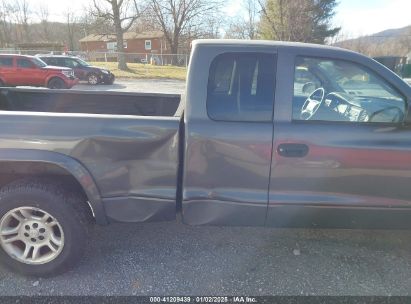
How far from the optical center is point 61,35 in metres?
63.8

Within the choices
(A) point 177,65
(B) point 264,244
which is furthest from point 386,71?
(A) point 177,65

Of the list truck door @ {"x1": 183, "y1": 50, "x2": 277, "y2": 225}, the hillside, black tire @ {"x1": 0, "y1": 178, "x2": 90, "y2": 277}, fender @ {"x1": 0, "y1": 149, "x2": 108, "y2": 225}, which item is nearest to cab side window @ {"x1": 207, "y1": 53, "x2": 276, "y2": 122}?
truck door @ {"x1": 183, "y1": 50, "x2": 277, "y2": 225}

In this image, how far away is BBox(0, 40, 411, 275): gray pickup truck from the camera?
2.34 metres

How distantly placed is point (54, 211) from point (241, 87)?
1.78m

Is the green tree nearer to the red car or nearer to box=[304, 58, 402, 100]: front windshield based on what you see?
the red car

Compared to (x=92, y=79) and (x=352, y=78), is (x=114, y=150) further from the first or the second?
(x=92, y=79)

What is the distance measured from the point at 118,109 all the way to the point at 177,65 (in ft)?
99.4

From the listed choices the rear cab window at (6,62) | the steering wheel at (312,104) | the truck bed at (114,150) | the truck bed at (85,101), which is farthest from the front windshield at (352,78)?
the rear cab window at (6,62)

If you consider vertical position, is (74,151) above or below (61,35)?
below

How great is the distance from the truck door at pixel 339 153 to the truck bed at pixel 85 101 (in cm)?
176

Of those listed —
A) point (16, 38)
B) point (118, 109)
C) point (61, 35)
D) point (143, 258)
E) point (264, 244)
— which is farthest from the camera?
point (61, 35)

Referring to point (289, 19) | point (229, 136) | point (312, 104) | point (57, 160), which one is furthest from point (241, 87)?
point (289, 19)

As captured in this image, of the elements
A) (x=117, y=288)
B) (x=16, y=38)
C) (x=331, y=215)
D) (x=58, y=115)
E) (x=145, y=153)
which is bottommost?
(x=117, y=288)

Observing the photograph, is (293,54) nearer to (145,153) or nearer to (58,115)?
(145,153)
